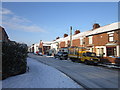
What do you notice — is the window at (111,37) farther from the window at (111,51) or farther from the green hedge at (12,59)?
the green hedge at (12,59)

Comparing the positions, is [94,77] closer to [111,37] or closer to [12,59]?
[12,59]

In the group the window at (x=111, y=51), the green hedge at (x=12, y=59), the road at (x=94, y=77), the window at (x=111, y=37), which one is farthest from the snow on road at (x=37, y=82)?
the window at (x=111, y=37)

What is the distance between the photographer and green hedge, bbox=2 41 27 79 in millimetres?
8836

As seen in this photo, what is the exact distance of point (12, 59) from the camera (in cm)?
935

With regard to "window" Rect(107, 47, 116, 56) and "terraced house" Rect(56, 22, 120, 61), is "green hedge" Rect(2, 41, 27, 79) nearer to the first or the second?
"terraced house" Rect(56, 22, 120, 61)

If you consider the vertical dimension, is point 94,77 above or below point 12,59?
below

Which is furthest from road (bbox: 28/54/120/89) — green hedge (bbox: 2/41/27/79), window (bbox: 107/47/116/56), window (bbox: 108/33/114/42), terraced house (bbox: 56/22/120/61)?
window (bbox: 108/33/114/42)

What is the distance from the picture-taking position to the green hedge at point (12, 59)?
→ 8836mm

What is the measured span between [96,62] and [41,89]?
49.4 feet

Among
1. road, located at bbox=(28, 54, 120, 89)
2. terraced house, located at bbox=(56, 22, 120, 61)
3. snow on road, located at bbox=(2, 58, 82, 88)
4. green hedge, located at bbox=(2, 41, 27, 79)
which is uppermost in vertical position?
terraced house, located at bbox=(56, 22, 120, 61)

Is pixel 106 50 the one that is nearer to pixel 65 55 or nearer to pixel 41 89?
pixel 65 55

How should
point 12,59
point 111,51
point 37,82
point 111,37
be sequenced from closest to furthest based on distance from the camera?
1. point 37,82
2. point 12,59
3. point 111,51
4. point 111,37

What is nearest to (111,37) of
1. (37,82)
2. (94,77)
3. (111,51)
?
(111,51)

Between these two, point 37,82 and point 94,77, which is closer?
point 37,82
